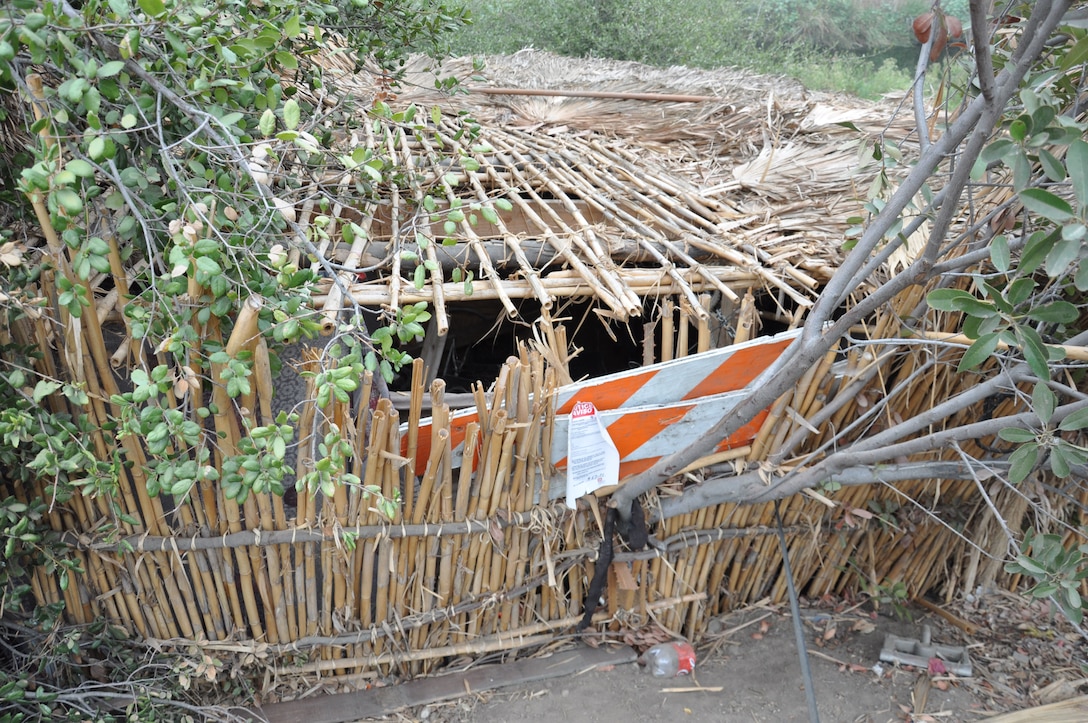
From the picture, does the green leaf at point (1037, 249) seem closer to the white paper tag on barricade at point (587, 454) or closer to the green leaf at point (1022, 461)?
the green leaf at point (1022, 461)

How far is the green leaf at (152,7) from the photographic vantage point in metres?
1.49

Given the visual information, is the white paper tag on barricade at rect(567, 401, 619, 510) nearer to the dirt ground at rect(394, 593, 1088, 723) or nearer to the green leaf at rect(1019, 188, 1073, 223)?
the dirt ground at rect(394, 593, 1088, 723)

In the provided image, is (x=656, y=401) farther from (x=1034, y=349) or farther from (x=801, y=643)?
(x=1034, y=349)

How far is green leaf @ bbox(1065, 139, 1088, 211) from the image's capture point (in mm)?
1426

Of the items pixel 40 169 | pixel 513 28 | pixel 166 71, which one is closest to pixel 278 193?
pixel 166 71

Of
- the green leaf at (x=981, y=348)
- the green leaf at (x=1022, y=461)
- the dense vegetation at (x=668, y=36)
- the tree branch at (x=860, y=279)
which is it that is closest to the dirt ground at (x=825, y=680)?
the tree branch at (x=860, y=279)

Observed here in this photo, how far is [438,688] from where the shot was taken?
282cm

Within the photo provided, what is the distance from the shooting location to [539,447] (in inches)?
103

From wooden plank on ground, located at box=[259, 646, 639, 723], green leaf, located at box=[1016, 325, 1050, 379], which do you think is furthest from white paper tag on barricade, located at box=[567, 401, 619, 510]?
green leaf, located at box=[1016, 325, 1050, 379]

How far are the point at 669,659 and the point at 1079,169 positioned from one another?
7.16ft

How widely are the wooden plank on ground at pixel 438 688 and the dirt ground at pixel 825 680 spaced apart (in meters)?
0.03

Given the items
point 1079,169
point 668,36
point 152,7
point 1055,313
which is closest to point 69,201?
point 152,7

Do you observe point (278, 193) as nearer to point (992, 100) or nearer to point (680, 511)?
point (680, 511)

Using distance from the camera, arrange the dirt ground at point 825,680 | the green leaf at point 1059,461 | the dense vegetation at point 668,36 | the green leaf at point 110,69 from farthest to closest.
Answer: the dense vegetation at point 668,36
the dirt ground at point 825,680
the green leaf at point 1059,461
the green leaf at point 110,69
